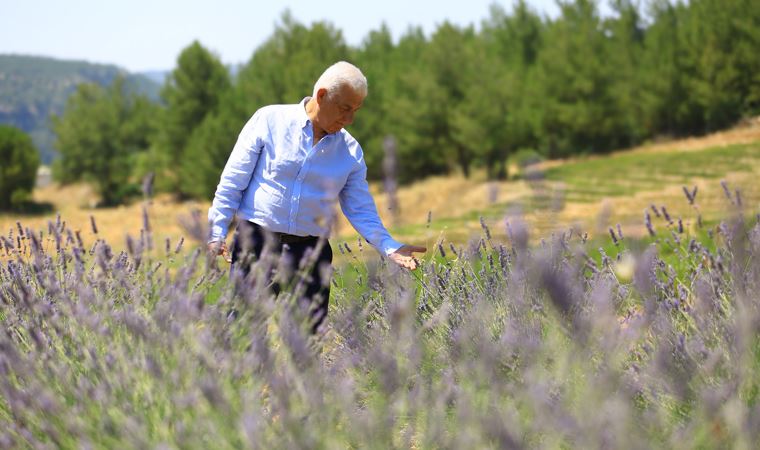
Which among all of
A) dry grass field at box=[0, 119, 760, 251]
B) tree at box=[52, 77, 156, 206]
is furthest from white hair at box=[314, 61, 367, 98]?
tree at box=[52, 77, 156, 206]

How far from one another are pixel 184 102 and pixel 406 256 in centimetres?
2876

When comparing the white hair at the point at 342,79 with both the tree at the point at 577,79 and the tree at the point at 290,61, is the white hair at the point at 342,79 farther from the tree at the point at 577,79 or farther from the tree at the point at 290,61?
the tree at the point at 577,79

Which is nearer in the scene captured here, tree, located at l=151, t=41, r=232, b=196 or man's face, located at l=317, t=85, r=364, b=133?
man's face, located at l=317, t=85, r=364, b=133

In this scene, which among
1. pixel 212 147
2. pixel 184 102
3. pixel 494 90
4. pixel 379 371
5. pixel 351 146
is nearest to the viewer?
pixel 379 371

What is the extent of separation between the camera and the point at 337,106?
3148 millimetres

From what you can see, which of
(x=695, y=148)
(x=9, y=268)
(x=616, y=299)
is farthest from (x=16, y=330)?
(x=695, y=148)

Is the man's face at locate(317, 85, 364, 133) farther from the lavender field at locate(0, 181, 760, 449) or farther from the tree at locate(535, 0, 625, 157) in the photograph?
the tree at locate(535, 0, 625, 157)

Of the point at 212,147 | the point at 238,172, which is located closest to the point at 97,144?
the point at 212,147

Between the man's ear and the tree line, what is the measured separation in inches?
824

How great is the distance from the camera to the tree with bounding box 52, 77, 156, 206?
3553cm

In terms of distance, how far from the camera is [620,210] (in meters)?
14.4

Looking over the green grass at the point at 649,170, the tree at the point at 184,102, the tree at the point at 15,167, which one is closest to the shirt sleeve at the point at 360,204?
the green grass at the point at 649,170

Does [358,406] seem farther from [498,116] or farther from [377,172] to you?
[377,172]

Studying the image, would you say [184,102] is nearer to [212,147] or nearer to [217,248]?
[212,147]
